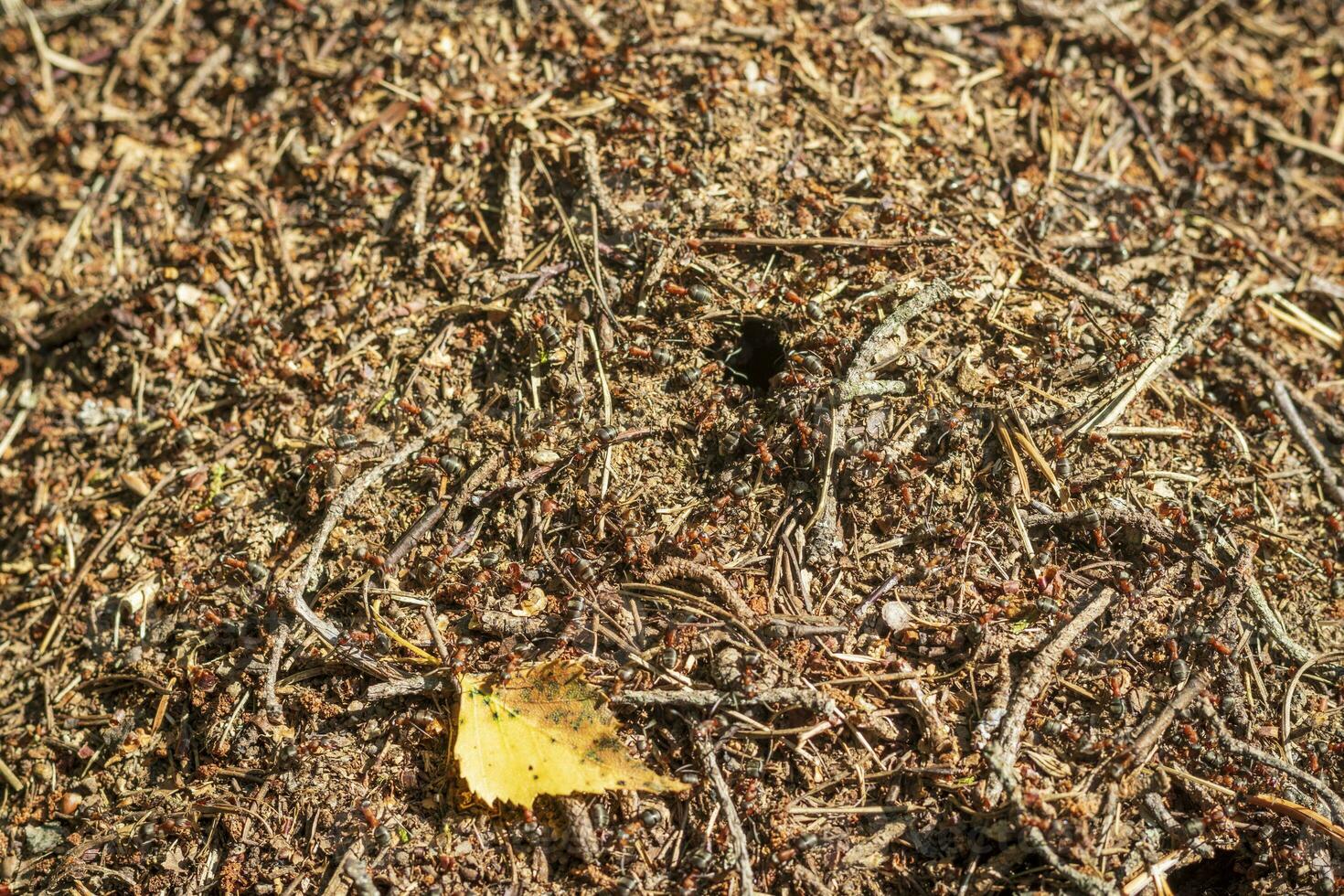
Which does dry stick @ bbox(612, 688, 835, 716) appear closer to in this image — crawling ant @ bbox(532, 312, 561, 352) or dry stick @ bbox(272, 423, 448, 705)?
dry stick @ bbox(272, 423, 448, 705)

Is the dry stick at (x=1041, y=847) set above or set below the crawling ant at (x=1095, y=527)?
below

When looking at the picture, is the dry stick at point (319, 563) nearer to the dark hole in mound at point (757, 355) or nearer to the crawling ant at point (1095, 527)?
the dark hole in mound at point (757, 355)

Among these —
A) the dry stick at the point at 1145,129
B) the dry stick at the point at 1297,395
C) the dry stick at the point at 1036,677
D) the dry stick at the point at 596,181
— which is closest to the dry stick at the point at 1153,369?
the dry stick at the point at 1297,395

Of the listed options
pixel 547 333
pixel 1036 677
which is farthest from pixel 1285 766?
pixel 547 333

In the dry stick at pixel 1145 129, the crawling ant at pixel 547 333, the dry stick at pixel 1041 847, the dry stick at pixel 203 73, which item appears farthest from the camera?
the dry stick at pixel 203 73

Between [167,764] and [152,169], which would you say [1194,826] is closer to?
[167,764]

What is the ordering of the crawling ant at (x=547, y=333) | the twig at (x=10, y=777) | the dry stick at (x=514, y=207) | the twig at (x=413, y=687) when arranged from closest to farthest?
the twig at (x=413, y=687) → the twig at (x=10, y=777) → the crawling ant at (x=547, y=333) → the dry stick at (x=514, y=207)

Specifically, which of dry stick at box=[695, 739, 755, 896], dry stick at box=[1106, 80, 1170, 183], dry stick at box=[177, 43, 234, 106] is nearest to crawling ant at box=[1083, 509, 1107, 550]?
dry stick at box=[695, 739, 755, 896]
